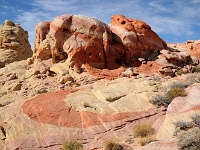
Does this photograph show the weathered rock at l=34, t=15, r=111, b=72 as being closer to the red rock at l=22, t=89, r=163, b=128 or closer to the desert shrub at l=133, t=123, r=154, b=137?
the red rock at l=22, t=89, r=163, b=128

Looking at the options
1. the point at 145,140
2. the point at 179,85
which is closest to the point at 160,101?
the point at 179,85

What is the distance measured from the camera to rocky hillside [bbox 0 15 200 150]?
41.9 ft

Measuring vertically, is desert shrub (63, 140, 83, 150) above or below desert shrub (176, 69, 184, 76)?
below

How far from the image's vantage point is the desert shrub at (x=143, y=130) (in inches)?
494

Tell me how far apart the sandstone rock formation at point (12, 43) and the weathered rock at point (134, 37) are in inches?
515

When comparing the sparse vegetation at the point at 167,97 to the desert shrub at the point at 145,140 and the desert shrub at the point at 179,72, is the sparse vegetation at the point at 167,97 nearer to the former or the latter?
the desert shrub at the point at 145,140

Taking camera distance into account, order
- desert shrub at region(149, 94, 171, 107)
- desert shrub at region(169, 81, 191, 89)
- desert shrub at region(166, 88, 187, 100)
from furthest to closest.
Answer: desert shrub at region(169, 81, 191, 89) → desert shrub at region(166, 88, 187, 100) → desert shrub at region(149, 94, 171, 107)

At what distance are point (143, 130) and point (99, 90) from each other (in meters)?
5.27

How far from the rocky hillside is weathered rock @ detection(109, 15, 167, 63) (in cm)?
9

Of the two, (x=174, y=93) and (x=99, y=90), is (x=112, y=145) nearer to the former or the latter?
(x=174, y=93)

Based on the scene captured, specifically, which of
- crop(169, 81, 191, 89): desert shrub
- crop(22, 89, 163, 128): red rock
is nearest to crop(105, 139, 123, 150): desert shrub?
crop(22, 89, 163, 128): red rock

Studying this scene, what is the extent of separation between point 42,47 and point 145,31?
9451 millimetres

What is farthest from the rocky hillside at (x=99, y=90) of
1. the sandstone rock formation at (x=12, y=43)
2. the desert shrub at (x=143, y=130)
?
the sandstone rock formation at (x=12, y=43)

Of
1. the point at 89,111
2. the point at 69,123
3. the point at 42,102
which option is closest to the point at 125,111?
the point at 89,111
